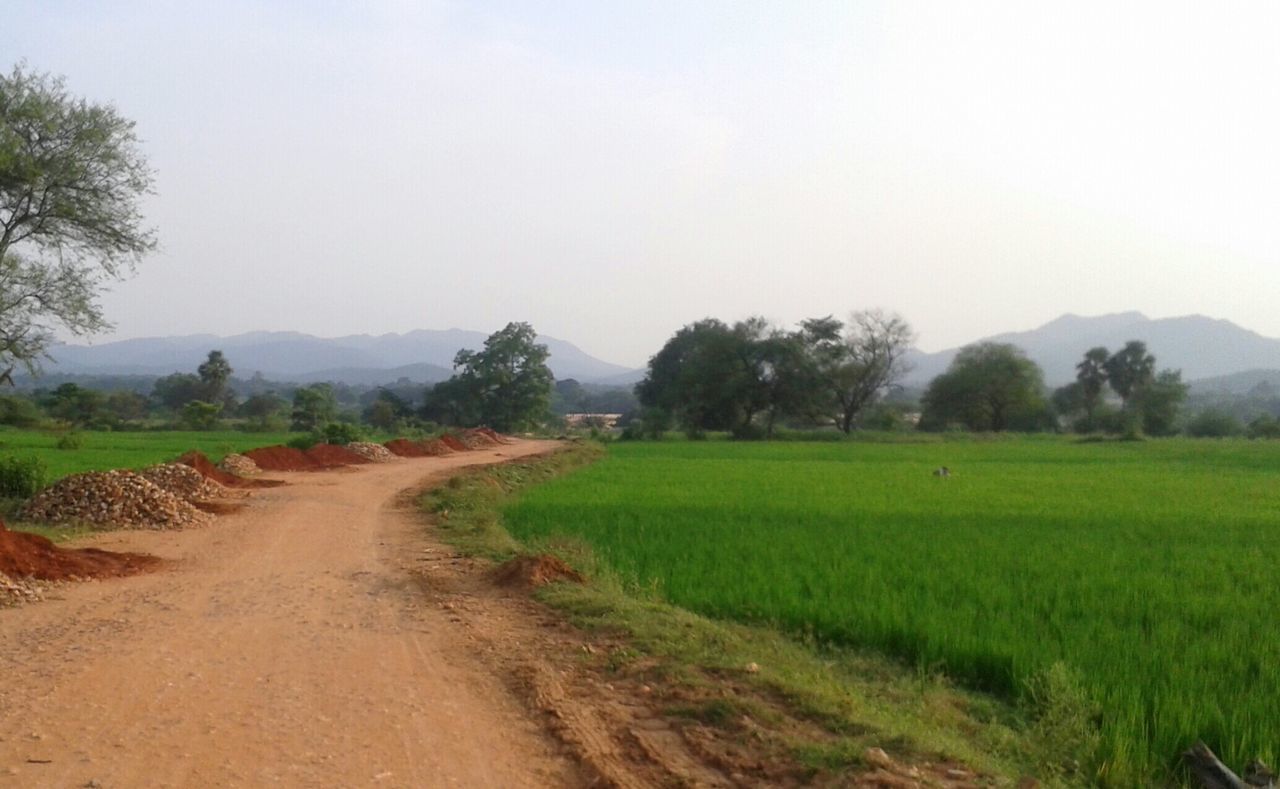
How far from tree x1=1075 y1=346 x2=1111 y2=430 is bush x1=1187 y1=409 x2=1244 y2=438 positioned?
355 inches

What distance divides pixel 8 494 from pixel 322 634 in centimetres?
1187

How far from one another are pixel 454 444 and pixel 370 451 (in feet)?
42.6

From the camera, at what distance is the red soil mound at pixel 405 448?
40094 mm

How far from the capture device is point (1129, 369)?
89812 millimetres

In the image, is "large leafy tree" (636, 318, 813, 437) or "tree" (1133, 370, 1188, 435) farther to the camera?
"tree" (1133, 370, 1188, 435)

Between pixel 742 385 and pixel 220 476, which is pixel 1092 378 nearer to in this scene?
pixel 742 385

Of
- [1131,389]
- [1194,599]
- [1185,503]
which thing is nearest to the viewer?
[1194,599]

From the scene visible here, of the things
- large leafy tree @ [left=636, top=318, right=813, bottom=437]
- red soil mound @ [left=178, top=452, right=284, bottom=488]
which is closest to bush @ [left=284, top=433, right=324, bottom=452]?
red soil mound @ [left=178, top=452, right=284, bottom=488]

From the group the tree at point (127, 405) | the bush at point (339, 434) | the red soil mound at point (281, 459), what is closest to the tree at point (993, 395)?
the bush at point (339, 434)

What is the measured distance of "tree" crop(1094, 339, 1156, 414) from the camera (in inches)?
3521

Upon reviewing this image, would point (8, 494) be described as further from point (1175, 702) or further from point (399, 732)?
point (1175, 702)

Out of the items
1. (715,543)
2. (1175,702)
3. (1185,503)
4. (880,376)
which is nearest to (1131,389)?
(880,376)

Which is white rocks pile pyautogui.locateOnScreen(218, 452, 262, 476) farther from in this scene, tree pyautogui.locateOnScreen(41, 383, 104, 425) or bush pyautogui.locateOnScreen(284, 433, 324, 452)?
tree pyautogui.locateOnScreen(41, 383, 104, 425)

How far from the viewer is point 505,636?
8.09m
